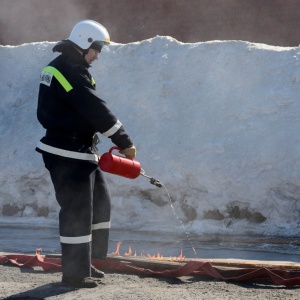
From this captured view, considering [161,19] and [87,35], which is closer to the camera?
[87,35]

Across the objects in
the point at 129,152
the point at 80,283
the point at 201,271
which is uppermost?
the point at 129,152

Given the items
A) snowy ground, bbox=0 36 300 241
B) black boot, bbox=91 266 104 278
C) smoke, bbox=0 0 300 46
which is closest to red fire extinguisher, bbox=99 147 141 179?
black boot, bbox=91 266 104 278

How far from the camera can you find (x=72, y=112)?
19.0 feet

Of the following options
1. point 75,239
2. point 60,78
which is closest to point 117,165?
point 75,239

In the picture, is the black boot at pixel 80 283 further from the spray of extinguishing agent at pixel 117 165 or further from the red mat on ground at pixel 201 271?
the spray of extinguishing agent at pixel 117 165

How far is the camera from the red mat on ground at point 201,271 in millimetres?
5656

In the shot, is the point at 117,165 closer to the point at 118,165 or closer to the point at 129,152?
the point at 118,165

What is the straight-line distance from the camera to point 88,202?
5.79m

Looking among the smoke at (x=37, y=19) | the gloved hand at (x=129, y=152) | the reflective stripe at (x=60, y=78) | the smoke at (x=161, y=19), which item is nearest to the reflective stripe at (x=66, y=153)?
the gloved hand at (x=129, y=152)

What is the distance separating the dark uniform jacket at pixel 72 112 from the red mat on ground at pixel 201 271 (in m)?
1.02

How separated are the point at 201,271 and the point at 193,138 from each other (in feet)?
14.9

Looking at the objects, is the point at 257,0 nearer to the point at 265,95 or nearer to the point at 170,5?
the point at 170,5

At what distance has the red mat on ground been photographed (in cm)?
566

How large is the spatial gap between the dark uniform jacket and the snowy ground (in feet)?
11.2
